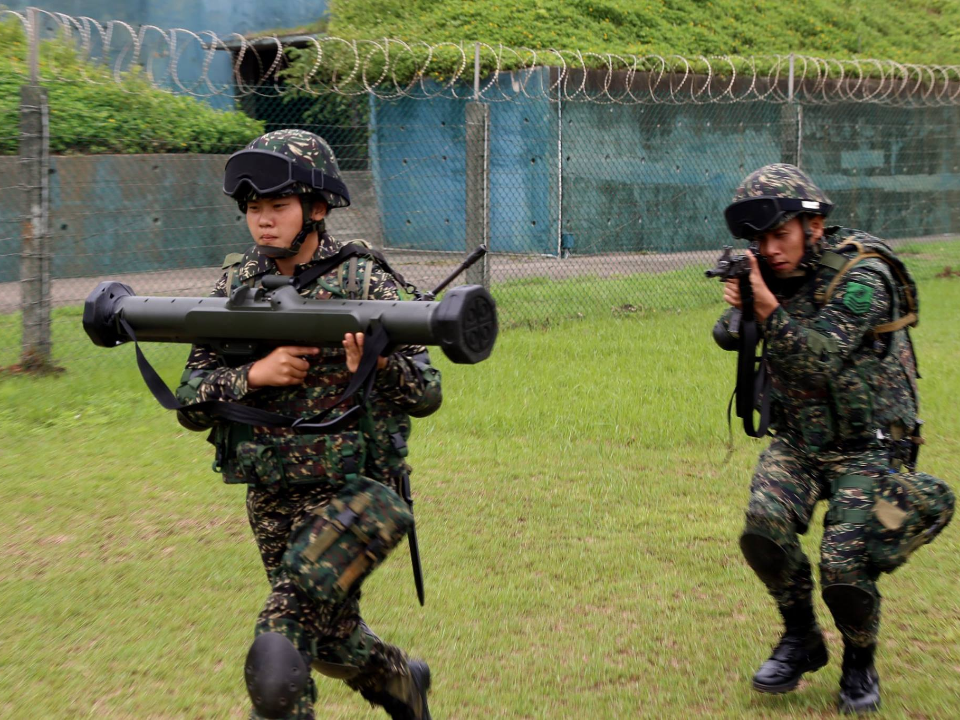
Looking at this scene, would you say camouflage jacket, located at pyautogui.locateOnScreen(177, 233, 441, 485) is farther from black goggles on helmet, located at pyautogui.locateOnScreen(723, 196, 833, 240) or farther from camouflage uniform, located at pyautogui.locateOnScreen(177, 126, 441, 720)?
black goggles on helmet, located at pyautogui.locateOnScreen(723, 196, 833, 240)

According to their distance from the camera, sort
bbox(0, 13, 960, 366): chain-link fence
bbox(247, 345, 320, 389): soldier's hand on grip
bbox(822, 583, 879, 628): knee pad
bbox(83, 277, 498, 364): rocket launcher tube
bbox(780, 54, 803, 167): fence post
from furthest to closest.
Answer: bbox(780, 54, 803, 167): fence post < bbox(0, 13, 960, 366): chain-link fence < bbox(822, 583, 879, 628): knee pad < bbox(247, 345, 320, 389): soldier's hand on grip < bbox(83, 277, 498, 364): rocket launcher tube

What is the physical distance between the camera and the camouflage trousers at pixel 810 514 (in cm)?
353

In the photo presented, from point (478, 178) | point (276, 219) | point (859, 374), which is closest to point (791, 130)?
point (478, 178)

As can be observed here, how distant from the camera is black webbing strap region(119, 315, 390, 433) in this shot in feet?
9.45

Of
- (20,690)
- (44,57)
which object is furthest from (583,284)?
(20,690)

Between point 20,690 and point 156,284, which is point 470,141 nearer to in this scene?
point 156,284

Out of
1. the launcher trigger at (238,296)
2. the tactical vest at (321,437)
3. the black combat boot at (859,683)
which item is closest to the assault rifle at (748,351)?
the black combat boot at (859,683)

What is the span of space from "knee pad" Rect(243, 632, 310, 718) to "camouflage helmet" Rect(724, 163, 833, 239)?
198 cm

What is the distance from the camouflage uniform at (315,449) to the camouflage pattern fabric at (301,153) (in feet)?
0.10

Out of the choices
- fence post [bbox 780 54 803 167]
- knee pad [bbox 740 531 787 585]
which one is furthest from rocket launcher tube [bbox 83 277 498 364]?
fence post [bbox 780 54 803 167]

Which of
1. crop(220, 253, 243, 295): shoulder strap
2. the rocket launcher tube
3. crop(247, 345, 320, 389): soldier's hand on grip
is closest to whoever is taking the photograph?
the rocket launcher tube

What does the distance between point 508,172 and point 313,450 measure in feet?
35.3

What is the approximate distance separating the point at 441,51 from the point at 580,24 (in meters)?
4.52

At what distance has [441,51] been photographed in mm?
15711
